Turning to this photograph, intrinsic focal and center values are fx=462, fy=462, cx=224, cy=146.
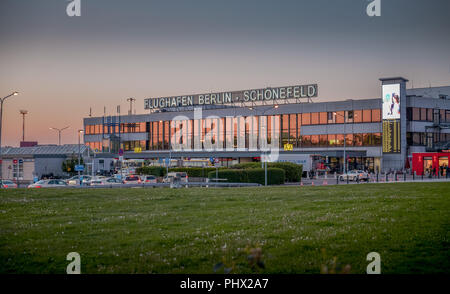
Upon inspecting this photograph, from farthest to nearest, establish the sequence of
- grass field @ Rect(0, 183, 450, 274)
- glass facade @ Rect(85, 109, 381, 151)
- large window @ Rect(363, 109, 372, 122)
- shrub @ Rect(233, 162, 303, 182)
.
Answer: glass facade @ Rect(85, 109, 381, 151) < large window @ Rect(363, 109, 372, 122) < shrub @ Rect(233, 162, 303, 182) < grass field @ Rect(0, 183, 450, 274)

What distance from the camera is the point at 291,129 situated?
3482 inches

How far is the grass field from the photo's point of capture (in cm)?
927

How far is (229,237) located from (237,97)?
81.2m

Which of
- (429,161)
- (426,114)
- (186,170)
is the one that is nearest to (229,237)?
(186,170)

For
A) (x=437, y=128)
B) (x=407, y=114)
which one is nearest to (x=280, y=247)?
(x=407, y=114)

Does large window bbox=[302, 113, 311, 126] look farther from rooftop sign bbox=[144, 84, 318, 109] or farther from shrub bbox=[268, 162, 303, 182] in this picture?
shrub bbox=[268, 162, 303, 182]

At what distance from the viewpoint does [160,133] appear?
103m

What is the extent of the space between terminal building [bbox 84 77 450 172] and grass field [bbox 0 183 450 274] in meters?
49.8

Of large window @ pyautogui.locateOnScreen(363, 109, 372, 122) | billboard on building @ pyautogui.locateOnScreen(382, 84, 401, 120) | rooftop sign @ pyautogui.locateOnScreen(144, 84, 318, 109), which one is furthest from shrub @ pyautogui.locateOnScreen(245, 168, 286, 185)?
rooftop sign @ pyautogui.locateOnScreen(144, 84, 318, 109)

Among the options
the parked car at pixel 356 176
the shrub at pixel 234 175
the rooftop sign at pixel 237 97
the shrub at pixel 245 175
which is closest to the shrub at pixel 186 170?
the shrub at pixel 245 175

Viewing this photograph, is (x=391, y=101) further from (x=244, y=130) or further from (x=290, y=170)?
(x=290, y=170)

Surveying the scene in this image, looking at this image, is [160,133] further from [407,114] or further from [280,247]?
[280,247]

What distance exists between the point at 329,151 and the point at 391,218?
64.9 meters

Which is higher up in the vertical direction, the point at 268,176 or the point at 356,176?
the point at 268,176
